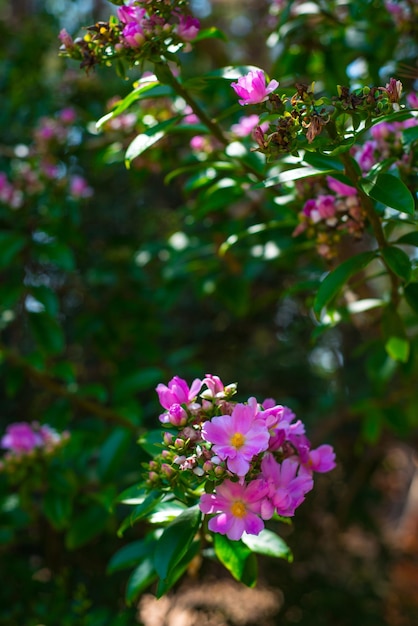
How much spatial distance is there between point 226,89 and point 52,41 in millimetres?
1494

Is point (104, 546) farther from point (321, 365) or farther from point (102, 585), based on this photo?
point (321, 365)

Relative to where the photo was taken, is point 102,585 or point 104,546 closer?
point 102,585

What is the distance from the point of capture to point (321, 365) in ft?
11.7

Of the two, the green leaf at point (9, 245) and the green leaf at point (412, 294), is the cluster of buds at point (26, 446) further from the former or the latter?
the green leaf at point (412, 294)

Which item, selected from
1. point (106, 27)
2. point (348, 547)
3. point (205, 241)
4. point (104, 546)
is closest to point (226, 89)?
point (205, 241)

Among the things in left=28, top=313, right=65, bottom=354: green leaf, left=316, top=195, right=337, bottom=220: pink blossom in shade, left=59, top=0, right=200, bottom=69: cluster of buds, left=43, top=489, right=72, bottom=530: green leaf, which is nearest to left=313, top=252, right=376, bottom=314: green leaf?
left=316, top=195, right=337, bottom=220: pink blossom in shade

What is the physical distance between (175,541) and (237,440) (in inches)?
8.2

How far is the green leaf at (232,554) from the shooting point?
1.06 m

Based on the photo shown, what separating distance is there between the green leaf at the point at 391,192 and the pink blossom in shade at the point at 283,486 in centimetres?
38

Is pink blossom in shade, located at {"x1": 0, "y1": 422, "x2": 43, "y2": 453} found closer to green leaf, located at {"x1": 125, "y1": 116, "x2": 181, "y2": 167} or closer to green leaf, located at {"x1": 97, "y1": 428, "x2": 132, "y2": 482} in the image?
green leaf, located at {"x1": 97, "y1": 428, "x2": 132, "y2": 482}

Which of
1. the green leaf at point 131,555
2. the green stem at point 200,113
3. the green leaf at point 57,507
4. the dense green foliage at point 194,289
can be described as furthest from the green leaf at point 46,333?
the green stem at point 200,113

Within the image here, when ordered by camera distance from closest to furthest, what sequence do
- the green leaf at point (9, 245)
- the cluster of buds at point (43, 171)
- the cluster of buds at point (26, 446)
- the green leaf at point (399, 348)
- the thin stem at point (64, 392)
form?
the green leaf at point (399, 348) < the cluster of buds at point (26, 446) < the thin stem at point (64, 392) < the green leaf at point (9, 245) < the cluster of buds at point (43, 171)

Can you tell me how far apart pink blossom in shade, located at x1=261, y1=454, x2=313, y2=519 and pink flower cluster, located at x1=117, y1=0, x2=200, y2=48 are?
64 centimetres

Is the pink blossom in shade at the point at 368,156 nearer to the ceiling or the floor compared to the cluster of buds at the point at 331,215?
nearer to the ceiling
